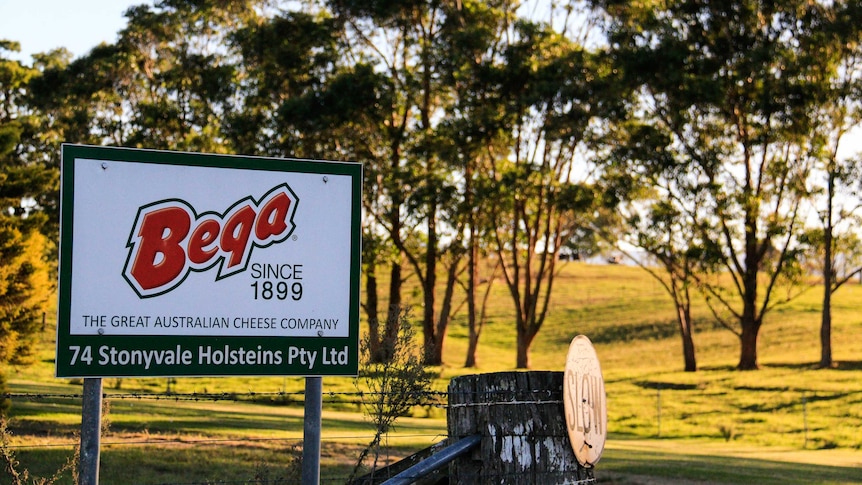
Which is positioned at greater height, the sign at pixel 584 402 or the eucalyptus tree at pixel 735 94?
the eucalyptus tree at pixel 735 94

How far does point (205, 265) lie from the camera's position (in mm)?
5520

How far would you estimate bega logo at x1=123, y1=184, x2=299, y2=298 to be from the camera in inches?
213

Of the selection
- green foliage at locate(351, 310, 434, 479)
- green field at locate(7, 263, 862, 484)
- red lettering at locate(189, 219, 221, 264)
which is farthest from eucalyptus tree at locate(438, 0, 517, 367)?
red lettering at locate(189, 219, 221, 264)

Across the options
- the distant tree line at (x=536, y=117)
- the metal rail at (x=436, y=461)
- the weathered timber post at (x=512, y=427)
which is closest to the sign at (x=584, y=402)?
the weathered timber post at (x=512, y=427)

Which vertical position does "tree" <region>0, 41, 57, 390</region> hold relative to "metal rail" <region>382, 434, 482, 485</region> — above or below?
above

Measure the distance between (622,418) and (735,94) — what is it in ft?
47.7

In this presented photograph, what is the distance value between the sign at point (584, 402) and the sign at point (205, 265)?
3.87ft

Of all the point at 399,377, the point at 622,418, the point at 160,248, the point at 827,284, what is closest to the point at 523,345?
the point at 622,418

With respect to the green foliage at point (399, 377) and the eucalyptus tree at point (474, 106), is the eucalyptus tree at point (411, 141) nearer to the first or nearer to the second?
the eucalyptus tree at point (474, 106)

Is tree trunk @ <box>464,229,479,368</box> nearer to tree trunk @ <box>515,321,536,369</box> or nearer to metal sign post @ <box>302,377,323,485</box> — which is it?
tree trunk @ <box>515,321,536,369</box>

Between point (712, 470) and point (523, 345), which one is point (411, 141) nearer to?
point (523, 345)

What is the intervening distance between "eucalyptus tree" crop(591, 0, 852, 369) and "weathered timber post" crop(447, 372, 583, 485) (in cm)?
3286

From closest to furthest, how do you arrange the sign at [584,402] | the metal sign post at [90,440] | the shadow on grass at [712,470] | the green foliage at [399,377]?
1. the metal sign post at [90,440]
2. the sign at [584,402]
3. the green foliage at [399,377]
4. the shadow on grass at [712,470]

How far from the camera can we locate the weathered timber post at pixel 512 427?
551 centimetres
